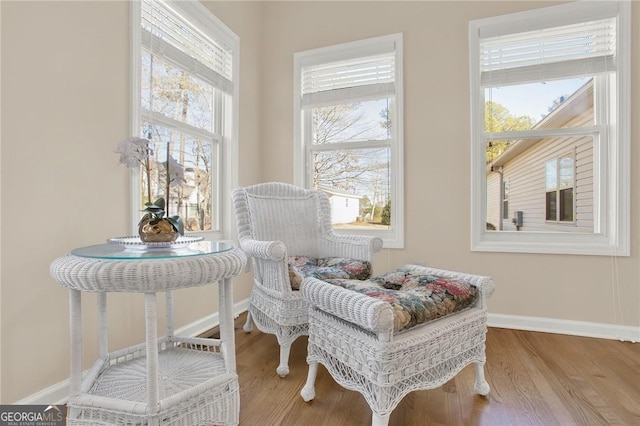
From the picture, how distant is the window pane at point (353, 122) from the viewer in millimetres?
2883

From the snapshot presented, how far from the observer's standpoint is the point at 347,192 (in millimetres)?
3010

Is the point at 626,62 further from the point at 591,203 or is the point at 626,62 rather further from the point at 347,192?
the point at 347,192

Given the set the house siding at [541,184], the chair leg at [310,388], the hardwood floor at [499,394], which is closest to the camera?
the hardwood floor at [499,394]

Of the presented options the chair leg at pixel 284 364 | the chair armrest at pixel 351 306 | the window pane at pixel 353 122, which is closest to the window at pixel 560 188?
the window pane at pixel 353 122

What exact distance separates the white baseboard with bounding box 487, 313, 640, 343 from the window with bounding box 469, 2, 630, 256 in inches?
20.0

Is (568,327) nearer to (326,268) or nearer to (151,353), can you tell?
(326,268)

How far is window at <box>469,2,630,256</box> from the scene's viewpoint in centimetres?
228

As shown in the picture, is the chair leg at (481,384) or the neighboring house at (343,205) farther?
the neighboring house at (343,205)

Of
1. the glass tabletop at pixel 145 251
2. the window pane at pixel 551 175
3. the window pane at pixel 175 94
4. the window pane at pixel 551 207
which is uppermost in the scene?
the window pane at pixel 175 94

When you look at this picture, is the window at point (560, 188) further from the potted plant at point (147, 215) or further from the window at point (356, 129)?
the potted plant at point (147, 215)

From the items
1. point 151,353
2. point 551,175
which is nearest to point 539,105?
point 551,175

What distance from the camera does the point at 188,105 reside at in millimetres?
2330

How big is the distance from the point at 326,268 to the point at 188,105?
151cm

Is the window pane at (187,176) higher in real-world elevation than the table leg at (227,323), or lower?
higher
